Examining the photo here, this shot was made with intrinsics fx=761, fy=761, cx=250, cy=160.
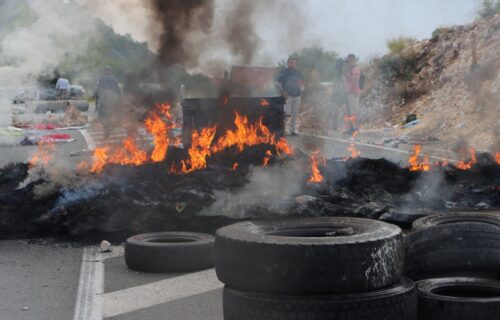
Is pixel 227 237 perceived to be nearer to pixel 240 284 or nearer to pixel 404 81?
pixel 240 284

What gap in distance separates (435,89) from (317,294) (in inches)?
931

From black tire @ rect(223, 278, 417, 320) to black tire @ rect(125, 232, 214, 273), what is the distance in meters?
2.37

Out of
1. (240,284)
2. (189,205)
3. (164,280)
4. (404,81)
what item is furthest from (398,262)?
(404,81)

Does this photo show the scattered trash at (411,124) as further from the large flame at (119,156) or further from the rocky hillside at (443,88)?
the large flame at (119,156)

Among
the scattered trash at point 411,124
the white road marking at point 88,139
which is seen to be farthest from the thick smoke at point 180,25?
the scattered trash at point 411,124

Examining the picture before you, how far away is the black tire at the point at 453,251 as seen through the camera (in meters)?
5.53

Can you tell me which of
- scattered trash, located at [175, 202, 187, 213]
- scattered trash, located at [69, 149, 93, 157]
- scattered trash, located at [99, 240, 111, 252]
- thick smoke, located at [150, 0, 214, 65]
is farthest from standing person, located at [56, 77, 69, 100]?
scattered trash, located at [99, 240, 111, 252]

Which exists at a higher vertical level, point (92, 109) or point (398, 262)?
point (92, 109)

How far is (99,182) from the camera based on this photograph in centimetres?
903

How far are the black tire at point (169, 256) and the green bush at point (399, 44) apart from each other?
2601 cm

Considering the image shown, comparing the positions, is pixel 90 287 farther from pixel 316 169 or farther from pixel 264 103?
pixel 264 103

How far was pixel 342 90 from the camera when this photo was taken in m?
23.0

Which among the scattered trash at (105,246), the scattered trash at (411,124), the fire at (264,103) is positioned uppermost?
A: the scattered trash at (411,124)

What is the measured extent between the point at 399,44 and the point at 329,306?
29.6m
